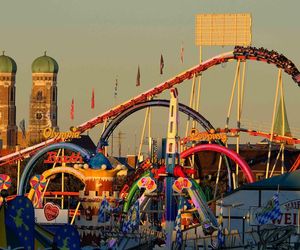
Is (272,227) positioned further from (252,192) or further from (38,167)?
(38,167)

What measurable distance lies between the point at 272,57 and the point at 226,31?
9292 millimetres

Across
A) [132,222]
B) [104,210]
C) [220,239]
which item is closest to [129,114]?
[104,210]

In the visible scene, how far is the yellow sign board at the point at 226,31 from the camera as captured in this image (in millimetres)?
99438

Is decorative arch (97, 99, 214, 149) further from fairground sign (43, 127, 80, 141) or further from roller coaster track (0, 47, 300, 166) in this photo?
fairground sign (43, 127, 80, 141)

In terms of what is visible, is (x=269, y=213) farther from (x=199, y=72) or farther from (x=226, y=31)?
(x=226, y=31)

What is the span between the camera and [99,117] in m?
99.6

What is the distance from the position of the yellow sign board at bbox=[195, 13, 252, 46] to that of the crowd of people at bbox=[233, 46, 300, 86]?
23.1 ft

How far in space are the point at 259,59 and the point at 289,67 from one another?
216 centimetres

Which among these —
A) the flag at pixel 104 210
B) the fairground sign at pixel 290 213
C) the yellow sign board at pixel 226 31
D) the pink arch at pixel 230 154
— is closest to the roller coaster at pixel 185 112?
the pink arch at pixel 230 154

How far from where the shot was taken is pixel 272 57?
91250mm

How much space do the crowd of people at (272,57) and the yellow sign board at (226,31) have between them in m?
7.03

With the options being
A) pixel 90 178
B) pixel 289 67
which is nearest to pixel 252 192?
pixel 90 178

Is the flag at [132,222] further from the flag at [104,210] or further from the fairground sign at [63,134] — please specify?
the fairground sign at [63,134]

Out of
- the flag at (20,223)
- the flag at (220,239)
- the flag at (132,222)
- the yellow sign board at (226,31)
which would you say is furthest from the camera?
the yellow sign board at (226,31)
